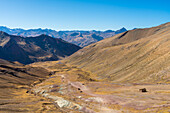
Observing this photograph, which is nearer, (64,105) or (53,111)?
(53,111)

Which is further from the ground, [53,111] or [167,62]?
[167,62]

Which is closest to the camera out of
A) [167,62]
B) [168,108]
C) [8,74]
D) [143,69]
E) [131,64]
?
[168,108]

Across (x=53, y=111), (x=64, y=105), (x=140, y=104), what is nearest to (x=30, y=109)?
(x=53, y=111)

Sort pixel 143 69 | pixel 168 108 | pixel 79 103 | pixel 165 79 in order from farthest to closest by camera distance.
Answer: pixel 143 69, pixel 165 79, pixel 79 103, pixel 168 108

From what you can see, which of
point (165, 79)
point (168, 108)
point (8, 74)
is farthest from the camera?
point (8, 74)

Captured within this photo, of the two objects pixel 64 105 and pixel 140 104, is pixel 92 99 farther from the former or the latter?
pixel 140 104

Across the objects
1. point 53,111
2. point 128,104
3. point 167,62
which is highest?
point 167,62

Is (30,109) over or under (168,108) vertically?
under

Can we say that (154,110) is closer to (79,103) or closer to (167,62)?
(79,103)

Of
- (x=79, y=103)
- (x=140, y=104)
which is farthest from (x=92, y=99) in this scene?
(x=140, y=104)
